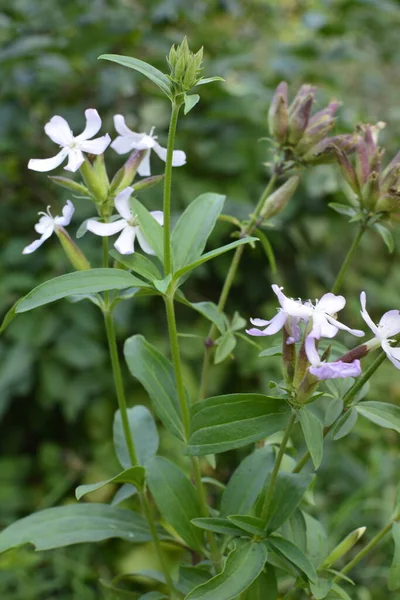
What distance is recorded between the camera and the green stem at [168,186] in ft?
1.40

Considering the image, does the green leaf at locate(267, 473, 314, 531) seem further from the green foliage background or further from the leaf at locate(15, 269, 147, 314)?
the green foliage background

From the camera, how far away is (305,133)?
566mm

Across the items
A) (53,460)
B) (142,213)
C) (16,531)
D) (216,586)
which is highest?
(142,213)

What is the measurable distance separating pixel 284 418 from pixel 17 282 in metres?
0.87

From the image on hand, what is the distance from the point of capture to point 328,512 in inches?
49.7

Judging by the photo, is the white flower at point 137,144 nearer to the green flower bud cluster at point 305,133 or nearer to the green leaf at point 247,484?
the green flower bud cluster at point 305,133

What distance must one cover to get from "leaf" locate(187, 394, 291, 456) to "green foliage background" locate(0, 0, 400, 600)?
0.75m

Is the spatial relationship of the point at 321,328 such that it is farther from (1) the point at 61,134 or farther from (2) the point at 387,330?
(1) the point at 61,134

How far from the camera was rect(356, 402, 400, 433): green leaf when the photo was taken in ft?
1.54

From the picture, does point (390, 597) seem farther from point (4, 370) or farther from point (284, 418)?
point (284, 418)

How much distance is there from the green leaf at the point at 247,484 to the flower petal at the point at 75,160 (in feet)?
0.89

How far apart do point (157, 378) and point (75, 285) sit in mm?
159

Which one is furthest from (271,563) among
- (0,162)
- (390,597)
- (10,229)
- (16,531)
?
(0,162)

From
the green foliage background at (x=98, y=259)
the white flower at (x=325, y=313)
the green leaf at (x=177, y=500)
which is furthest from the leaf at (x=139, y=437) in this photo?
the green foliage background at (x=98, y=259)
